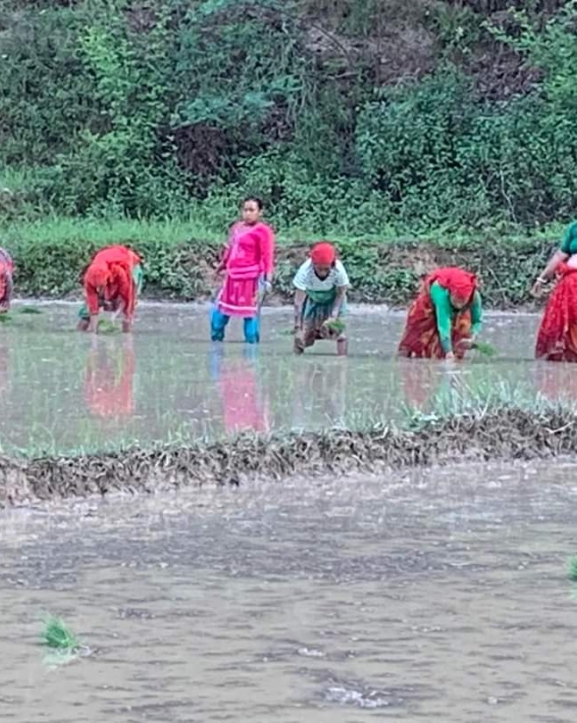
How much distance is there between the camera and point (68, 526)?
23.1ft

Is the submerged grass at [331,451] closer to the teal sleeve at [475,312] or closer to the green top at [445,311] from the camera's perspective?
the green top at [445,311]

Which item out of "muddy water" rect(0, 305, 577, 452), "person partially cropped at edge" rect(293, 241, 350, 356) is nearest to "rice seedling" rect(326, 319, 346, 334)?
"person partially cropped at edge" rect(293, 241, 350, 356)

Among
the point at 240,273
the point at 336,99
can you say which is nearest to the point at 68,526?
the point at 240,273

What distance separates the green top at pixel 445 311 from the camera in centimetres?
1203

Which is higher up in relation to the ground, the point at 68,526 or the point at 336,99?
the point at 336,99

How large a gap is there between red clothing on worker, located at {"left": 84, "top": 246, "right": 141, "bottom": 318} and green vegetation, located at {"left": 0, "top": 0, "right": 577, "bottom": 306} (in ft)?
17.6

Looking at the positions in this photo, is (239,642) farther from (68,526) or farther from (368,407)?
(368,407)

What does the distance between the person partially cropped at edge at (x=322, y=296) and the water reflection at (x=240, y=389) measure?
46 cm

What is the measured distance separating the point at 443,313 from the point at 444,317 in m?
0.04

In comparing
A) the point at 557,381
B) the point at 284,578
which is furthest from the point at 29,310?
the point at 284,578

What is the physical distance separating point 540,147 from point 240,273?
29.9 feet

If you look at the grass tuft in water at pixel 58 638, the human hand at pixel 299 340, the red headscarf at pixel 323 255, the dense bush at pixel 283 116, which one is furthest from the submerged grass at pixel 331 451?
the dense bush at pixel 283 116

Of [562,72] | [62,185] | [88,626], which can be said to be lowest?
[88,626]

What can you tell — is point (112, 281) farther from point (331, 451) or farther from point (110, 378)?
point (331, 451)
